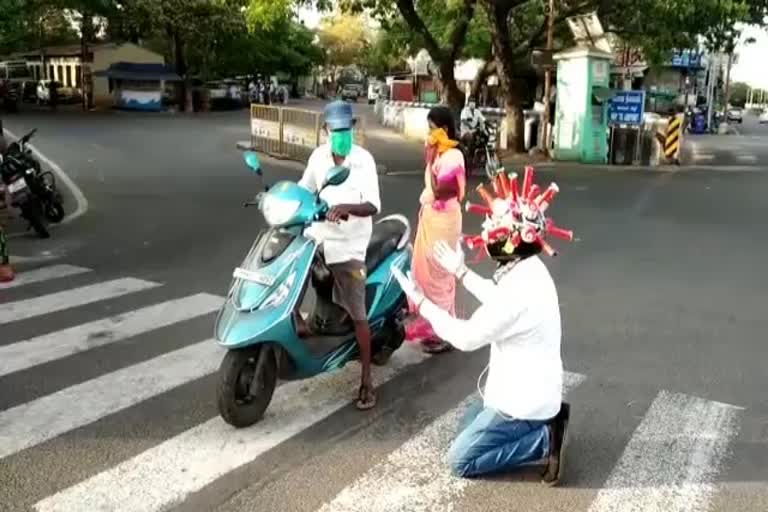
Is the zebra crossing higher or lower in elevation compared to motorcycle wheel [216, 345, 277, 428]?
lower

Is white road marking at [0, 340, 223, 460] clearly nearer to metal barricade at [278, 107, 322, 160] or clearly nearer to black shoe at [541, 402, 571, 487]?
black shoe at [541, 402, 571, 487]

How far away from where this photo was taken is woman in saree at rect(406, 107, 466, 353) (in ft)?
18.4

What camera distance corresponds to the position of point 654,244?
10219 mm

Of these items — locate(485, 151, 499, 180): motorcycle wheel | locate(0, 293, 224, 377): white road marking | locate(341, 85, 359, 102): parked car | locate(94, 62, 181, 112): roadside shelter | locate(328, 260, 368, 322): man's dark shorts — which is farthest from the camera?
locate(341, 85, 359, 102): parked car

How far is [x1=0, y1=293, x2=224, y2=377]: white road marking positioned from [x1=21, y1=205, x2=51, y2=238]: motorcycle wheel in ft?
11.8

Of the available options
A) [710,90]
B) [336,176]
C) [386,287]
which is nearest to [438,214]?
[386,287]

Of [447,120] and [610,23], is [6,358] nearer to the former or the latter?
[447,120]

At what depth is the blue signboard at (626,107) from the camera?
2088cm

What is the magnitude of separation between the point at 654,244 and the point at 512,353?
700 cm

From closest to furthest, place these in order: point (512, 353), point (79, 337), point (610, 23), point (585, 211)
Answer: point (512, 353) < point (79, 337) < point (585, 211) < point (610, 23)

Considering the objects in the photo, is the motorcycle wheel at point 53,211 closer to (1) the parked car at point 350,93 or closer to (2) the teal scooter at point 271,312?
(2) the teal scooter at point 271,312

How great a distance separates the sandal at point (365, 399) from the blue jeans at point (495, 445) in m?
0.91

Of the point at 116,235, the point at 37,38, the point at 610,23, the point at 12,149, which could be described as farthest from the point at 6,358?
the point at 37,38

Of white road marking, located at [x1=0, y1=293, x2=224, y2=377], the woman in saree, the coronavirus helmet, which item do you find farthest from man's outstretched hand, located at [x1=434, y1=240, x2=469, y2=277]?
white road marking, located at [x1=0, y1=293, x2=224, y2=377]
